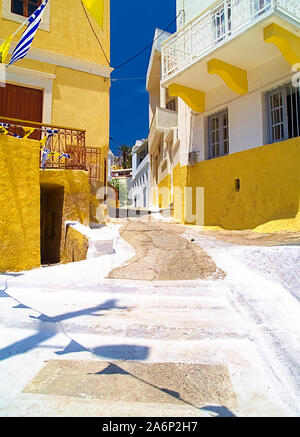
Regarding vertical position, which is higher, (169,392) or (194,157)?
(194,157)

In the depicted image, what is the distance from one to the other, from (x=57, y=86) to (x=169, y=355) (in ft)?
32.4

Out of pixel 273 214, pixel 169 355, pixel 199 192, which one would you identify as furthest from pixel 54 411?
pixel 199 192

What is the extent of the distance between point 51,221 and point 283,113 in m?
6.87

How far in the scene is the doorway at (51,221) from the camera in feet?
26.4

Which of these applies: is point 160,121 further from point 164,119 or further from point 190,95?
point 190,95

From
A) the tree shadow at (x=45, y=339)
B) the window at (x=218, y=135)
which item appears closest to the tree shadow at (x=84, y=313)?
the tree shadow at (x=45, y=339)

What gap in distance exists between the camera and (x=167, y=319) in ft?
9.87

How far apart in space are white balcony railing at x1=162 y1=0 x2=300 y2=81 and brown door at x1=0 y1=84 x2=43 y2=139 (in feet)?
13.6

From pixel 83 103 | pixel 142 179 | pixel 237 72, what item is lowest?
pixel 237 72

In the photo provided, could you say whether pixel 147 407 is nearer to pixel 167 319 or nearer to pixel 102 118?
pixel 167 319

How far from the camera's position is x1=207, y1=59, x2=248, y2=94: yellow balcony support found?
26.3 ft

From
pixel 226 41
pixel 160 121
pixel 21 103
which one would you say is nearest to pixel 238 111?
pixel 226 41

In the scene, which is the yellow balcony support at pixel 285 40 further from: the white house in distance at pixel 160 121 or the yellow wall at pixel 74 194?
the white house in distance at pixel 160 121

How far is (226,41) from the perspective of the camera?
739cm
